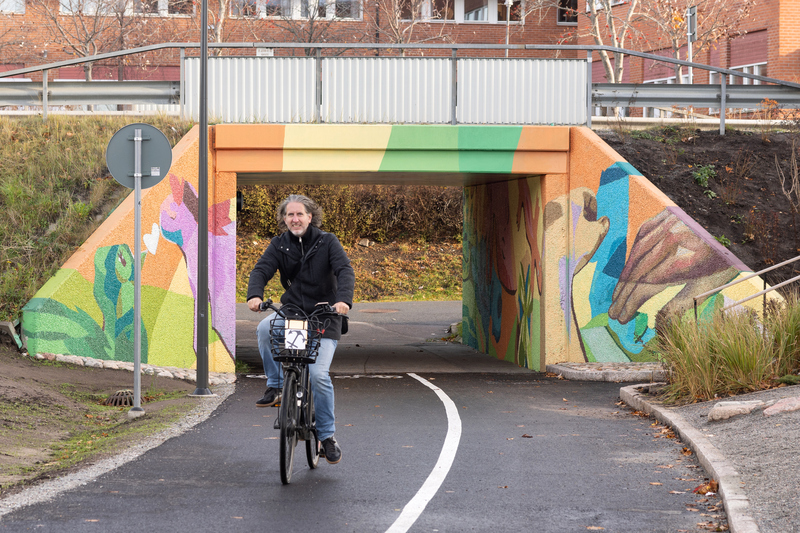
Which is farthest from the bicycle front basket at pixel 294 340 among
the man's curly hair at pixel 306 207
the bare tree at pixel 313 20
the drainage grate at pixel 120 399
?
the bare tree at pixel 313 20

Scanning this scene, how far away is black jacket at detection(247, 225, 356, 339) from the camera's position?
22.5 ft

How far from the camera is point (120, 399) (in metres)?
10.4

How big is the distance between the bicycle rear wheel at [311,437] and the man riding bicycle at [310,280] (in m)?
0.04

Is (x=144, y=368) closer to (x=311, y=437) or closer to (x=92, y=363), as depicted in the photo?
(x=92, y=363)

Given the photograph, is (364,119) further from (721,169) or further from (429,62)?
(721,169)

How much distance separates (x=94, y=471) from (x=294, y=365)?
5.56 ft

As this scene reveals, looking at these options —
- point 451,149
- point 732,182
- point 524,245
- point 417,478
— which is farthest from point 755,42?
point 417,478

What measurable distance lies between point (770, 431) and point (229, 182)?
30.0 feet

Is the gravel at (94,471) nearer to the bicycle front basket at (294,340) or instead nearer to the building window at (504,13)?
the bicycle front basket at (294,340)

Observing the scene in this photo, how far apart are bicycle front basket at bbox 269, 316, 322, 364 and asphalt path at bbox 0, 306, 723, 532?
861 mm

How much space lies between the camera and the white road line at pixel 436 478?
18.4 feet

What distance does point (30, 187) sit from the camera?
1442 cm

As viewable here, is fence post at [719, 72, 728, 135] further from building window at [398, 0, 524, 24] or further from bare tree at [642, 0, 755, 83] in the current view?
building window at [398, 0, 524, 24]

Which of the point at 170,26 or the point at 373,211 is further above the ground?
the point at 170,26
